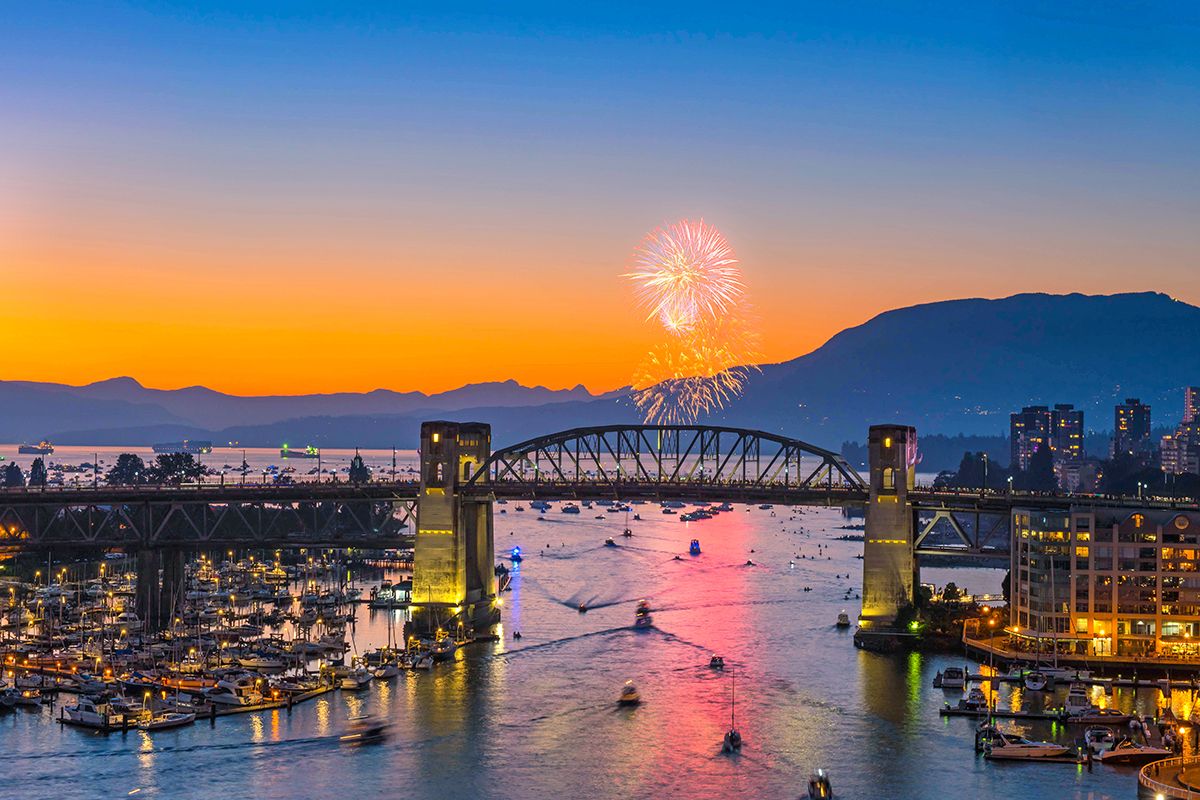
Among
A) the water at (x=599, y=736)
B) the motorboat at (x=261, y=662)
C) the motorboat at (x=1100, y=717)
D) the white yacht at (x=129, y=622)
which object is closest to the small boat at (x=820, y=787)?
the water at (x=599, y=736)

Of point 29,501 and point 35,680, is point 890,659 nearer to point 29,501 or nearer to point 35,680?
point 35,680

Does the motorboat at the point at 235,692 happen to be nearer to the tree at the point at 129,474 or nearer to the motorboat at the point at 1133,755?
the motorboat at the point at 1133,755

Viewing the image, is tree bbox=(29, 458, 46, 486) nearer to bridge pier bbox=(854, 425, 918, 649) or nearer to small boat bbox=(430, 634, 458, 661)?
small boat bbox=(430, 634, 458, 661)

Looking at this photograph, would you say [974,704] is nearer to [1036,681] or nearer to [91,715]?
[1036,681]

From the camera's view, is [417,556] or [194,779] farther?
[417,556]

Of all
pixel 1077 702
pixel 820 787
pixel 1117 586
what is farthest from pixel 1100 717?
pixel 820 787

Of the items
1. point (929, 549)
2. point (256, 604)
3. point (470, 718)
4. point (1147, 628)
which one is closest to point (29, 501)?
point (256, 604)

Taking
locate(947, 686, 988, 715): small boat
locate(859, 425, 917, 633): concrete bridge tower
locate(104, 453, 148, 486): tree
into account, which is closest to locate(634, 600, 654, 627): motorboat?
locate(859, 425, 917, 633): concrete bridge tower
